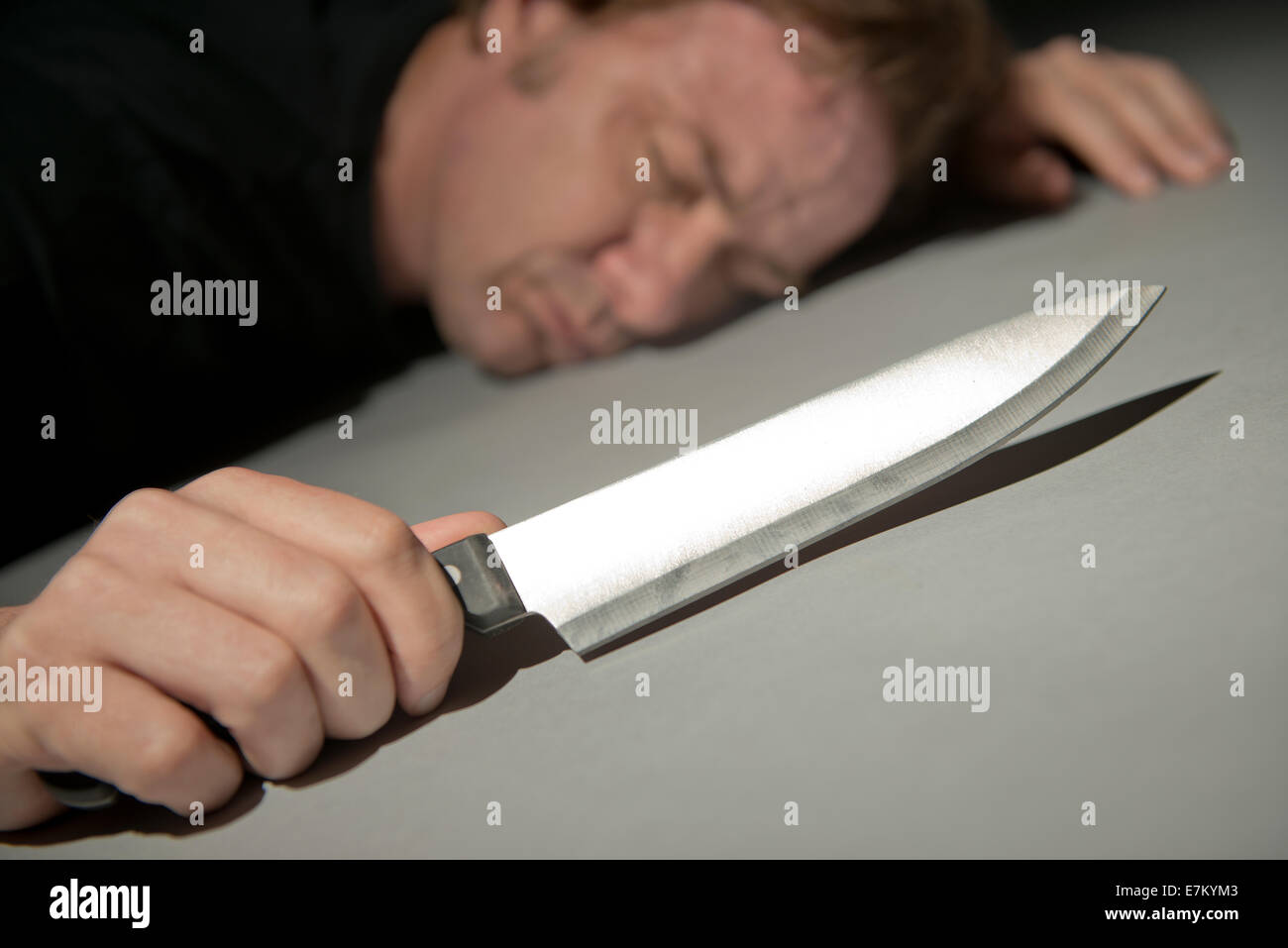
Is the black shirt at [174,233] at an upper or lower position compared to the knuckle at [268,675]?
upper

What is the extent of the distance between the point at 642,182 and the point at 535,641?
0.70 m

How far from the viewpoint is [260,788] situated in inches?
21.7

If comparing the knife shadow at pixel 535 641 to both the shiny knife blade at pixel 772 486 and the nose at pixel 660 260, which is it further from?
the nose at pixel 660 260

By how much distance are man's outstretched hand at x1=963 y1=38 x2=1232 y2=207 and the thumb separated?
108 centimetres

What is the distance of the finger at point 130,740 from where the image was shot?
48 centimetres

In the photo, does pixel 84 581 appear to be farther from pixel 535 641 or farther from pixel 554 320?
pixel 554 320

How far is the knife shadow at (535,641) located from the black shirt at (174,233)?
1.91 ft

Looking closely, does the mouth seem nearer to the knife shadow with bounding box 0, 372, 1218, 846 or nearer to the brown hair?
the brown hair

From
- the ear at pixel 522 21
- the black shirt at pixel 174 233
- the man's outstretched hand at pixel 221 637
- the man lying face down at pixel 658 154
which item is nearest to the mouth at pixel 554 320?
the man lying face down at pixel 658 154

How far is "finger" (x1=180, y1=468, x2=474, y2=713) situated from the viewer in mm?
515

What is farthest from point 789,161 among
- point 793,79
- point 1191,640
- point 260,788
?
point 260,788
